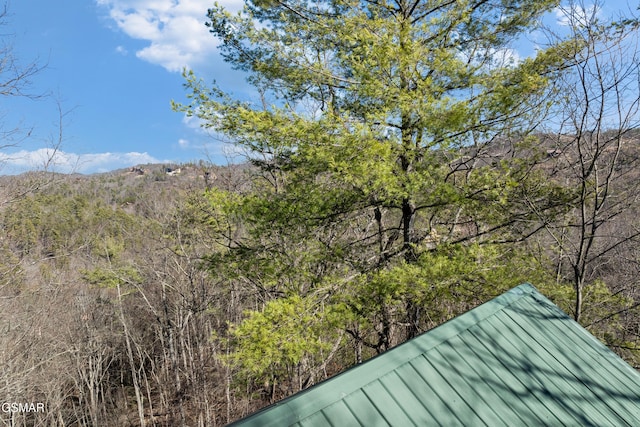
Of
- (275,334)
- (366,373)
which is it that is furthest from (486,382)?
(275,334)

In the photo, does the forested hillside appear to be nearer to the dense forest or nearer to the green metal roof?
the dense forest

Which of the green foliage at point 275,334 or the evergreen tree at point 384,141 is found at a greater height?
the evergreen tree at point 384,141

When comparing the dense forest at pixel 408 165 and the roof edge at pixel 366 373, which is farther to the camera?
the dense forest at pixel 408 165

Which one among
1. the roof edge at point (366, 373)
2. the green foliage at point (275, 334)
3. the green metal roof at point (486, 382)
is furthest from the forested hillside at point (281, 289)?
the roof edge at point (366, 373)

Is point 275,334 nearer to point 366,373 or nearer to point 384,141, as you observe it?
point 366,373

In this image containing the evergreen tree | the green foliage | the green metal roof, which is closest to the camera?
the green metal roof

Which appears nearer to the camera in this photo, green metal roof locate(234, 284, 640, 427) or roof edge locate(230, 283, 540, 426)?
roof edge locate(230, 283, 540, 426)

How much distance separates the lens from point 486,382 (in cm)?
263

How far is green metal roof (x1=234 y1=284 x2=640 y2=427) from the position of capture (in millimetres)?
2082

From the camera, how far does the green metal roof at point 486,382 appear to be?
2.08m

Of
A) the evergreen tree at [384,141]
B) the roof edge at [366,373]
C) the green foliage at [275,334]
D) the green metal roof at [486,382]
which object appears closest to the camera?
the roof edge at [366,373]

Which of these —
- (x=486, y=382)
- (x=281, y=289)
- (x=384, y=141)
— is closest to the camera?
(x=486, y=382)

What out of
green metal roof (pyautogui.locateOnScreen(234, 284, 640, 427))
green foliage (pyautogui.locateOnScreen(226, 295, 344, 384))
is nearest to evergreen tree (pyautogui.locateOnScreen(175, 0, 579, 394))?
green foliage (pyautogui.locateOnScreen(226, 295, 344, 384))

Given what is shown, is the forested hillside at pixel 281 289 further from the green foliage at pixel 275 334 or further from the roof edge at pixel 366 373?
the roof edge at pixel 366 373
